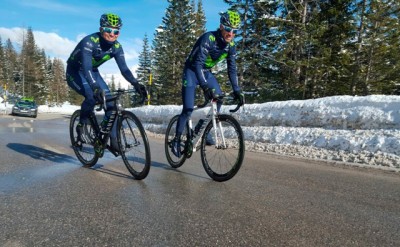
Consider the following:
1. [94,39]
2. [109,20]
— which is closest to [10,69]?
[94,39]

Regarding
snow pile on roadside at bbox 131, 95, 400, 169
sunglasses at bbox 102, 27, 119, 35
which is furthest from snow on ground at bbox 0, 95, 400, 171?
sunglasses at bbox 102, 27, 119, 35

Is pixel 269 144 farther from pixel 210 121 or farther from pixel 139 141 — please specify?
pixel 139 141

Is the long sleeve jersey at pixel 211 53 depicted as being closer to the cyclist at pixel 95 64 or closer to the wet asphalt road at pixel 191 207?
the cyclist at pixel 95 64

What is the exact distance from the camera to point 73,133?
5676mm

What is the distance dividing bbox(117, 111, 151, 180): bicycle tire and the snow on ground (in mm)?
4327

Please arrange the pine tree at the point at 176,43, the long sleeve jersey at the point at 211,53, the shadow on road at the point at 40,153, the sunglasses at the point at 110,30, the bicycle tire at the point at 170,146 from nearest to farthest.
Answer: the sunglasses at the point at 110,30
the long sleeve jersey at the point at 211,53
the bicycle tire at the point at 170,146
the shadow on road at the point at 40,153
the pine tree at the point at 176,43

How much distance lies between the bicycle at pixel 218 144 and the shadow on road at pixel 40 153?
237 cm

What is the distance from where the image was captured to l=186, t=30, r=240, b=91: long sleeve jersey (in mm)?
4699

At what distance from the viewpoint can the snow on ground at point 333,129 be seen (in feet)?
21.6

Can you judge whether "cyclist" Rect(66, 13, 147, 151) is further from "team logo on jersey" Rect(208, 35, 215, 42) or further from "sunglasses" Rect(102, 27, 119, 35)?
"team logo on jersey" Rect(208, 35, 215, 42)

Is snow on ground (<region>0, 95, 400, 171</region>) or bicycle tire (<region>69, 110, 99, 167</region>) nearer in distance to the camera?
bicycle tire (<region>69, 110, 99, 167</region>)

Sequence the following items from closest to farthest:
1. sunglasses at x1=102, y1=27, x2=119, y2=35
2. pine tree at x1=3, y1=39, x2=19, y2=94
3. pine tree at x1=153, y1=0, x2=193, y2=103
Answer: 1. sunglasses at x1=102, y1=27, x2=119, y2=35
2. pine tree at x1=153, y1=0, x2=193, y2=103
3. pine tree at x1=3, y1=39, x2=19, y2=94

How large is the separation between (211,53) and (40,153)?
13.5 feet

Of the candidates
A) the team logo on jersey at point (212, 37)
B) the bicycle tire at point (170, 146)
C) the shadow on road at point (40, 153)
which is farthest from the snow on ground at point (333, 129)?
the shadow on road at point (40, 153)
